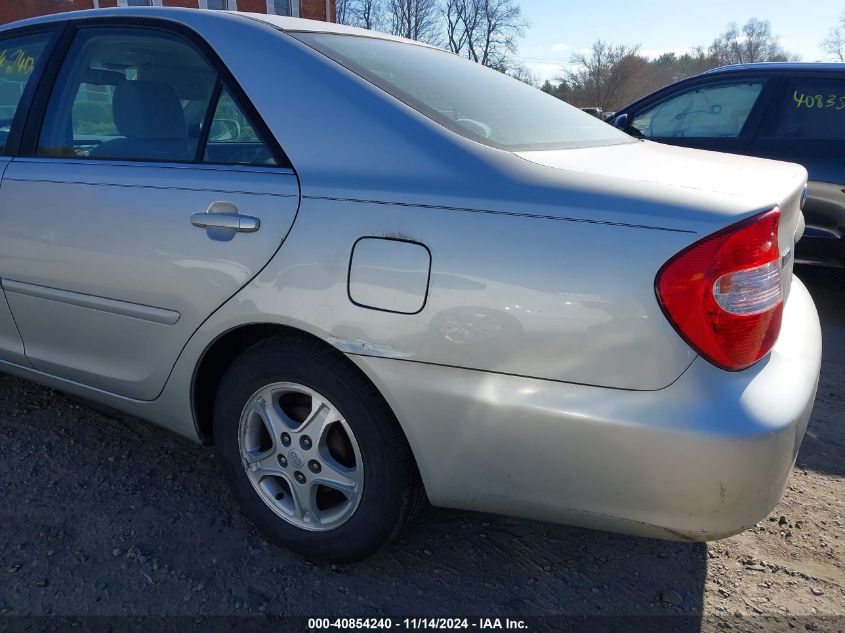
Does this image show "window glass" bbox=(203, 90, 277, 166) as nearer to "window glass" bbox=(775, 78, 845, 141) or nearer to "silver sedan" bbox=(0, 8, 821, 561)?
"silver sedan" bbox=(0, 8, 821, 561)

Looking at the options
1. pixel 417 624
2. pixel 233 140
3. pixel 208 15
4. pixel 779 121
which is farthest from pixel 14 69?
pixel 779 121

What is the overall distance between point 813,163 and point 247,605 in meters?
4.33

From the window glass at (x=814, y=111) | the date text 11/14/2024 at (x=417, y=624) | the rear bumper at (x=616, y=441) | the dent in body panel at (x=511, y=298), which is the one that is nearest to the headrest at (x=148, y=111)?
the dent in body panel at (x=511, y=298)

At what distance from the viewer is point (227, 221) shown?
1.86 meters

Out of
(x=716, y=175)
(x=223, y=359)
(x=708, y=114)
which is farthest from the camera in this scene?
(x=708, y=114)

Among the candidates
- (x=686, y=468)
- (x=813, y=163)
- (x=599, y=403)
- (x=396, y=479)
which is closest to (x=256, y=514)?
(x=396, y=479)

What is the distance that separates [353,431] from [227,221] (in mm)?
686

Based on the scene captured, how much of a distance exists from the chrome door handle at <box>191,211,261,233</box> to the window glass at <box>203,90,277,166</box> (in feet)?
0.59

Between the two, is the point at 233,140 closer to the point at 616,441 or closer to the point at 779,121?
the point at 616,441

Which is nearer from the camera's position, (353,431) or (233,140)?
(353,431)

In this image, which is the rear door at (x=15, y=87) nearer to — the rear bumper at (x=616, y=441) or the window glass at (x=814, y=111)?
the rear bumper at (x=616, y=441)

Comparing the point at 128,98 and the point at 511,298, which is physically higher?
the point at 128,98

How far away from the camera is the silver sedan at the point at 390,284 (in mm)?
1478

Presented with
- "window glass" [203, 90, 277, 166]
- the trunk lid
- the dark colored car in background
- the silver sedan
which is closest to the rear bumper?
the silver sedan
